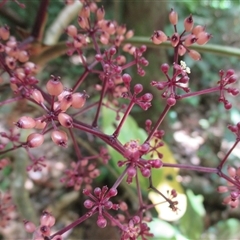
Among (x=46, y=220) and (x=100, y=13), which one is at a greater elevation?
(x=100, y=13)

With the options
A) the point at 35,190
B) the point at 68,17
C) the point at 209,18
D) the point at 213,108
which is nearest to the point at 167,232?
the point at 68,17

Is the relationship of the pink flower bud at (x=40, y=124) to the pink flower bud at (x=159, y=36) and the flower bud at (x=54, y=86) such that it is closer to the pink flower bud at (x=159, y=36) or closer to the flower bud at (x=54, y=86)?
the flower bud at (x=54, y=86)

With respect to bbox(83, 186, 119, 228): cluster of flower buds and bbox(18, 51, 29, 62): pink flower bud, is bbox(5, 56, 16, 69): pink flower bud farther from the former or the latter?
bbox(83, 186, 119, 228): cluster of flower buds

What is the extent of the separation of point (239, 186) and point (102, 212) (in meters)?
0.19

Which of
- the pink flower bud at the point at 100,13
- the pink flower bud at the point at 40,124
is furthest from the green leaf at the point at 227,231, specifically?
the pink flower bud at the point at 40,124

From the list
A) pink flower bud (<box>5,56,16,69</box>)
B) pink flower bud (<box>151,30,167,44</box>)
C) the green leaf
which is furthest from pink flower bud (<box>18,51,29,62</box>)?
the green leaf

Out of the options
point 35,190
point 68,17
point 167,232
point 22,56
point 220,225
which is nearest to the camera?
point 22,56

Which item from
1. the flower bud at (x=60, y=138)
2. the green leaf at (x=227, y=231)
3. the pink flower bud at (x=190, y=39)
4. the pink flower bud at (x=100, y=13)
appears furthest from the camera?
the green leaf at (x=227, y=231)

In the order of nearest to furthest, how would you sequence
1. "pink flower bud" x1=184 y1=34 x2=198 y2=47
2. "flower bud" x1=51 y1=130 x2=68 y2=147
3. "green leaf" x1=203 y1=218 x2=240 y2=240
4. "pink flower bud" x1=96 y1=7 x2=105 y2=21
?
"flower bud" x1=51 y1=130 x2=68 y2=147
"pink flower bud" x1=184 y1=34 x2=198 y2=47
"pink flower bud" x1=96 y1=7 x2=105 y2=21
"green leaf" x1=203 y1=218 x2=240 y2=240

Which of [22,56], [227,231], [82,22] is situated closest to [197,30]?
[82,22]

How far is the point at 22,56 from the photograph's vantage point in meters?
0.67

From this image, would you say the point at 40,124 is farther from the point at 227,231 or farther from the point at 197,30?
the point at 227,231

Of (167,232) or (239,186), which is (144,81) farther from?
(239,186)

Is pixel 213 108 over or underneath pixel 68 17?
over
